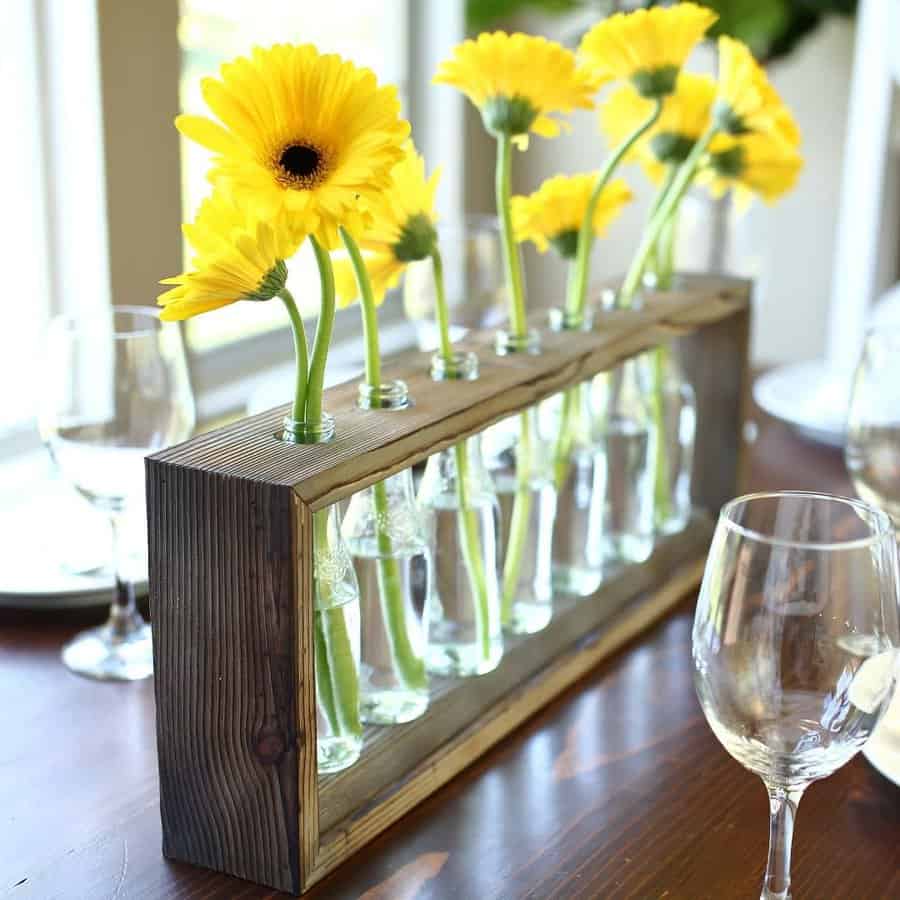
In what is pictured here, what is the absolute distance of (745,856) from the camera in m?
0.83

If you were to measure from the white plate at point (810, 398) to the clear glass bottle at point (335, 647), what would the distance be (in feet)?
2.53

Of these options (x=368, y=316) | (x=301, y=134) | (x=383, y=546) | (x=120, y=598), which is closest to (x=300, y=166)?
(x=301, y=134)

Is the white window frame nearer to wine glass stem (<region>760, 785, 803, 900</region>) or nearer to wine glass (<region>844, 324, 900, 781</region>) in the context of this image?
wine glass (<region>844, 324, 900, 781</region>)

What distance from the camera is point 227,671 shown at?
75 cm

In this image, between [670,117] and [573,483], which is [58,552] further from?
[670,117]

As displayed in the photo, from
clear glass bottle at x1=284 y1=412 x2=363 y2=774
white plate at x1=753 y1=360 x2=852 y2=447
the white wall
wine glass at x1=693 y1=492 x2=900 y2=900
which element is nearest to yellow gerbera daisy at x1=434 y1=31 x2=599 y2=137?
clear glass bottle at x1=284 y1=412 x2=363 y2=774

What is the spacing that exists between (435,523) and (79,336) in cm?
29

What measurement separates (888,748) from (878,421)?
360mm

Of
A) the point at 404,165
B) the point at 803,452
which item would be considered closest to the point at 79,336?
the point at 404,165

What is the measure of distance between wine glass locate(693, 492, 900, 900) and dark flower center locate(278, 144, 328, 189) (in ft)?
0.85

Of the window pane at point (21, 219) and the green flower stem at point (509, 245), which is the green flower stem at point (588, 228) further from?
the window pane at point (21, 219)

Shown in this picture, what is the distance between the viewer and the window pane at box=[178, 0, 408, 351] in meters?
2.03

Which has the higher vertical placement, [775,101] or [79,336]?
[775,101]

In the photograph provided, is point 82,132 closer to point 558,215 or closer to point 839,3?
point 558,215
